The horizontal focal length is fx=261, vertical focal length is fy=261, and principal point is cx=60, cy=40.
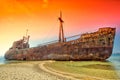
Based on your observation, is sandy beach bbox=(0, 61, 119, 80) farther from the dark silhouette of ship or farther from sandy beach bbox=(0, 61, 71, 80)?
the dark silhouette of ship

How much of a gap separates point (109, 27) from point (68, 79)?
45.3 ft

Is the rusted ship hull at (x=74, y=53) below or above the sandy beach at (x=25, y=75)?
above

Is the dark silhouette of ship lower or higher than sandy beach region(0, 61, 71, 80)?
higher

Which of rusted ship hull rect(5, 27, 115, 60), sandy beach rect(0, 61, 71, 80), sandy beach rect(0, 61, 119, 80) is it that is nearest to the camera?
sandy beach rect(0, 61, 71, 80)

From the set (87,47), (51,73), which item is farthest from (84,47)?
(51,73)

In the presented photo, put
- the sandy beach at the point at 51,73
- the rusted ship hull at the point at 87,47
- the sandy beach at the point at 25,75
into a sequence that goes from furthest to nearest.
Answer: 1. the rusted ship hull at the point at 87,47
2. the sandy beach at the point at 51,73
3. the sandy beach at the point at 25,75

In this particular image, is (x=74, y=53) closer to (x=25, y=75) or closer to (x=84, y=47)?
(x=84, y=47)

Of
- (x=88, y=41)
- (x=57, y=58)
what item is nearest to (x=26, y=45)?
(x=57, y=58)

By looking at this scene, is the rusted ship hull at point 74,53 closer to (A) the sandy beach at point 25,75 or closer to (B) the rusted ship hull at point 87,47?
(B) the rusted ship hull at point 87,47

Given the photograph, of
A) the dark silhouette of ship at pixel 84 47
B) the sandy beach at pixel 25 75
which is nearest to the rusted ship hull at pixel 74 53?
the dark silhouette of ship at pixel 84 47

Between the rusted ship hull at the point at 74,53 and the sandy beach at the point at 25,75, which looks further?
the rusted ship hull at the point at 74,53

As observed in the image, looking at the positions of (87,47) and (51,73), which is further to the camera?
(87,47)

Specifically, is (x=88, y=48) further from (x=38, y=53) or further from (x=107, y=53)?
(x=38, y=53)

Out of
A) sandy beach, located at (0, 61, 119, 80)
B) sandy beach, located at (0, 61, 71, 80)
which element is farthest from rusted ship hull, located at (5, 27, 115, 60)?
sandy beach, located at (0, 61, 71, 80)
